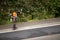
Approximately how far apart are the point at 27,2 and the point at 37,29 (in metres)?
5.25

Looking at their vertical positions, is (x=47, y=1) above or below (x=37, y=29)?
above

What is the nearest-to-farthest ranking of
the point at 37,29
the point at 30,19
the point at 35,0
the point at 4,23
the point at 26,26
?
1. the point at 37,29
2. the point at 26,26
3. the point at 4,23
4. the point at 30,19
5. the point at 35,0

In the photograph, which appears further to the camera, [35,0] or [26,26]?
[35,0]

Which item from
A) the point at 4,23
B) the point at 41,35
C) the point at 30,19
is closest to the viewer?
the point at 41,35

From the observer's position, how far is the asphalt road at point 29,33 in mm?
13102

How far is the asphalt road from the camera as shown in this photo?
13.1 metres

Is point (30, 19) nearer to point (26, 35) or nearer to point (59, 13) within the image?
point (59, 13)

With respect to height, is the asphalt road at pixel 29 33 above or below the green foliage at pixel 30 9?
below

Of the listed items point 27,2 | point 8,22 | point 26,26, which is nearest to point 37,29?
point 26,26

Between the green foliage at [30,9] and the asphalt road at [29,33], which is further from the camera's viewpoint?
the green foliage at [30,9]

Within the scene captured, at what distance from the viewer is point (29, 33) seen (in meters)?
13.9

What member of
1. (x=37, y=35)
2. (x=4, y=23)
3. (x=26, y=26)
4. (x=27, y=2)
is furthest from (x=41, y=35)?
(x=27, y=2)

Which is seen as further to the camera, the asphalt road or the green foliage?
the green foliage

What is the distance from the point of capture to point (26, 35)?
44.2ft
